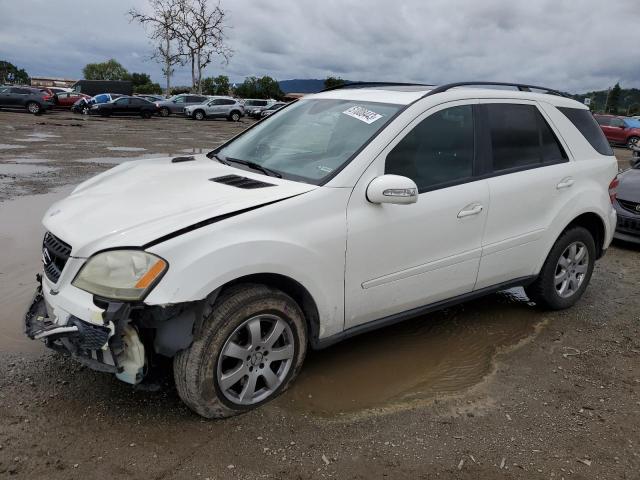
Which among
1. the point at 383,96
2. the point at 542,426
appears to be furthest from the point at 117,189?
the point at 542,426

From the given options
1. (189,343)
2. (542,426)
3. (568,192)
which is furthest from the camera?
(568,192)

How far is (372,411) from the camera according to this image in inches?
125

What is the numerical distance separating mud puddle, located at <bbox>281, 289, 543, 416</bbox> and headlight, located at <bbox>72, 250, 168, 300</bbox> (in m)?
1.17

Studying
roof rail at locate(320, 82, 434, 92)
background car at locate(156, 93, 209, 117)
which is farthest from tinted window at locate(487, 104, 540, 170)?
background car at locate(156, 93, 209, 117)

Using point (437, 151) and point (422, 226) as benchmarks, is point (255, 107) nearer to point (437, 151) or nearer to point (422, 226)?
point (437, 151)

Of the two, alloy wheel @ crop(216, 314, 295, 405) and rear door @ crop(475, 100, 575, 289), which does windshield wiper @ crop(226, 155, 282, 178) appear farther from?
rear door @ crop(475, 100, 575, 289)

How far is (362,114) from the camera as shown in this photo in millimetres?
3639

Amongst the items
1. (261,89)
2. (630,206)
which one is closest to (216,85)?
(261,89)

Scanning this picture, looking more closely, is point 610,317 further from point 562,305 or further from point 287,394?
point 287,394

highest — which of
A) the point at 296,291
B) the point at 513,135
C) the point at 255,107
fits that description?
the point at 513,135

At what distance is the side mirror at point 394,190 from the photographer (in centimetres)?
310

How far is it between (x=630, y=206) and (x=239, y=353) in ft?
21.0

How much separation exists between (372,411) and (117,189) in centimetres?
201

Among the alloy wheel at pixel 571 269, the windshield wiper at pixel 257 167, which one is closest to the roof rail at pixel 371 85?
the windshield wiper at pixel 257 167
